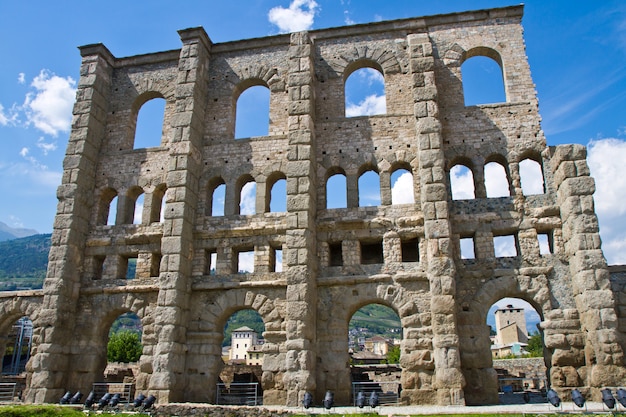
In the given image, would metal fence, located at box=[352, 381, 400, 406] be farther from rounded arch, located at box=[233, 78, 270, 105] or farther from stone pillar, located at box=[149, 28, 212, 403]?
rounded arch, located at box=[233, 78, 270, 105]

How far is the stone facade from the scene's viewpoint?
1559 centimetres

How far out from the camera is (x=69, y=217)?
19141mm

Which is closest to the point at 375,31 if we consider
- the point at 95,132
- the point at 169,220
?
the point at 169,220

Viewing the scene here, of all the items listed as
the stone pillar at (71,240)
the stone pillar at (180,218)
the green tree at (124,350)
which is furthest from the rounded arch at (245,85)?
the green tree at (124,350)

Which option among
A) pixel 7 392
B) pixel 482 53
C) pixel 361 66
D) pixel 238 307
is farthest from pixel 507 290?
pixel 7 392

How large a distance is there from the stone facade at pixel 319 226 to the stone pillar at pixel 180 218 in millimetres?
68

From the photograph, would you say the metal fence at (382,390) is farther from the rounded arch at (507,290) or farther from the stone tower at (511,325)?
the stone tower at (511,325)

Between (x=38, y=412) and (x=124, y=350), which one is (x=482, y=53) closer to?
(x=38, y=412)

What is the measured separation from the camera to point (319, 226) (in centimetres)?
1759

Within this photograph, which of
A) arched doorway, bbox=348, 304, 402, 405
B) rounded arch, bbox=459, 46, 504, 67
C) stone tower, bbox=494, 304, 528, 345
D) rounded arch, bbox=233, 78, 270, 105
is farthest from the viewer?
stone tower, bbox=494, 304, 528, 345

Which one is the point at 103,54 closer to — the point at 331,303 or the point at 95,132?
the point at 95,132

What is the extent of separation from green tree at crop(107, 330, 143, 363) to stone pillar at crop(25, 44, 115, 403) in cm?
3129

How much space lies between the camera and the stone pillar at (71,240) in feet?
57.3

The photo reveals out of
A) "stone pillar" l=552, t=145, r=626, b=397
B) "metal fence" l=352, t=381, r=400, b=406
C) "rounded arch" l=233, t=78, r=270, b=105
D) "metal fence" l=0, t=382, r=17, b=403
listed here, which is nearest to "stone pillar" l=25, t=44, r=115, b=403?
"metal fence" l=0, t=382, r=17, b=403
